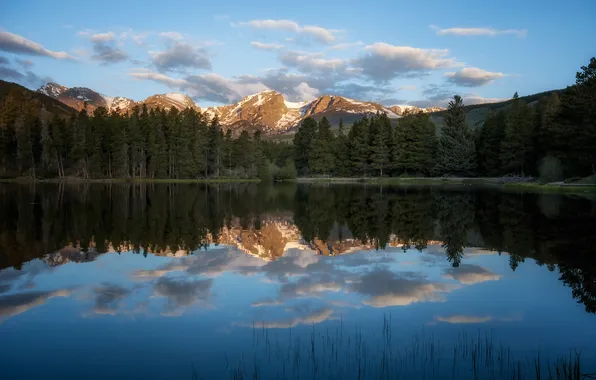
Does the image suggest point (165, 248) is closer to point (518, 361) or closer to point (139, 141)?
point (518, 361)

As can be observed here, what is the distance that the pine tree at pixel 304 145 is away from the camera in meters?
111

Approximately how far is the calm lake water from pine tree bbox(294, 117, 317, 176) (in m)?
90.5

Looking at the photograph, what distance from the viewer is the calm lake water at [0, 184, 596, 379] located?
23.6ft

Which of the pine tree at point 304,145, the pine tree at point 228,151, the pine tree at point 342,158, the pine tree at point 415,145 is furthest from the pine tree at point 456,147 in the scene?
the pine tree at point 228,151

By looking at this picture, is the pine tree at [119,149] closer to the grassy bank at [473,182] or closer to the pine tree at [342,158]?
the grassy bank at [473,182]

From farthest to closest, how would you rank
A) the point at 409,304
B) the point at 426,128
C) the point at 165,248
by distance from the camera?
the point at 426,128 → the point at 165,248 → the point at 409,304

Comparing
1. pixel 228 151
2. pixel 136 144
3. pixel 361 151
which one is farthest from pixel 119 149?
pixel 361 151

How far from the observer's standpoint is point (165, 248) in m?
17.0

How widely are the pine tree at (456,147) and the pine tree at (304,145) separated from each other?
34303mm

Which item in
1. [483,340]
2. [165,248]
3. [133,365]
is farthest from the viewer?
[165,248]

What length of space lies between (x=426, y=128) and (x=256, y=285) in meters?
86.0

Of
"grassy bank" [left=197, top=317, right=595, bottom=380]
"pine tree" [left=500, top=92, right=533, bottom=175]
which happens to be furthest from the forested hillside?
"grassy bank" [left=197, top=317, right=595, bottom=380]

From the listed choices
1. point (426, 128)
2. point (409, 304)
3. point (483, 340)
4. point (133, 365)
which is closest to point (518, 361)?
point (483, 340)

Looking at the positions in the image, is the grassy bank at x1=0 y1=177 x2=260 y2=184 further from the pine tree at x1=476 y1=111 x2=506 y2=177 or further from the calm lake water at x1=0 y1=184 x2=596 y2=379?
the calm lake water at x1=0 y1=184 x2=596 y2=379
